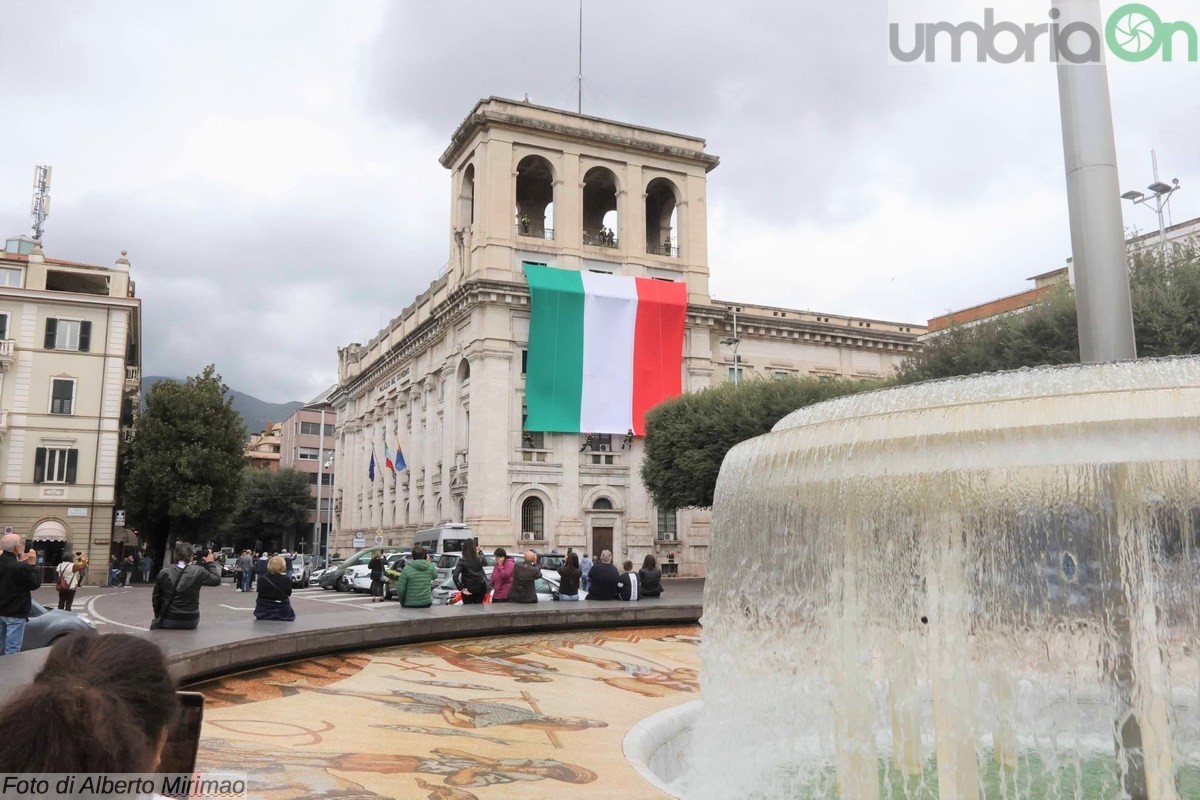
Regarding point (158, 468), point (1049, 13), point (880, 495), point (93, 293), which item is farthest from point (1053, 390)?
point (93, 293)

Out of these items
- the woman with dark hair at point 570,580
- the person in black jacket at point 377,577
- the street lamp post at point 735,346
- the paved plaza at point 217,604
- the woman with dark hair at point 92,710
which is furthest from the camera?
the street lamp post at point 735,346

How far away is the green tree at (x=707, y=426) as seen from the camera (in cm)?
3400

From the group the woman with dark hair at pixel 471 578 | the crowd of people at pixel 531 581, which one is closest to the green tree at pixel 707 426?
the crowd of people at pixel 531 581

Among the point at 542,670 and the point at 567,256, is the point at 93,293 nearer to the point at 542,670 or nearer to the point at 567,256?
the point at 567,256

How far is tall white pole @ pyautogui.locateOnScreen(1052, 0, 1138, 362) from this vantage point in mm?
7047

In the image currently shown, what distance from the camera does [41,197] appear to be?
49.3 m

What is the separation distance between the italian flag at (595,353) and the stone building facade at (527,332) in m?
1.18

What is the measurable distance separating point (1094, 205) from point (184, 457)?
4029 cm

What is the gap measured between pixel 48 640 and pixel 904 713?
732cm

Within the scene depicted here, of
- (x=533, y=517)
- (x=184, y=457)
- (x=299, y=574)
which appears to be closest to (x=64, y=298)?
(x=184, y=457)

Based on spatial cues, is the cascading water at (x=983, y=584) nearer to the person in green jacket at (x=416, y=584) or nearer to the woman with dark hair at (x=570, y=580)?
the person in green jacket at (x=416, y=584)

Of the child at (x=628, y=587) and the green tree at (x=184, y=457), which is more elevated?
the green tree at (x=184, y=457)

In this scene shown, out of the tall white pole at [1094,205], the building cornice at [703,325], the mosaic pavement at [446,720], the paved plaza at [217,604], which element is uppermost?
the building cornice at [703,325]

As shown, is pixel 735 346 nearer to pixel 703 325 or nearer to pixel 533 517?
pixel 703 325
